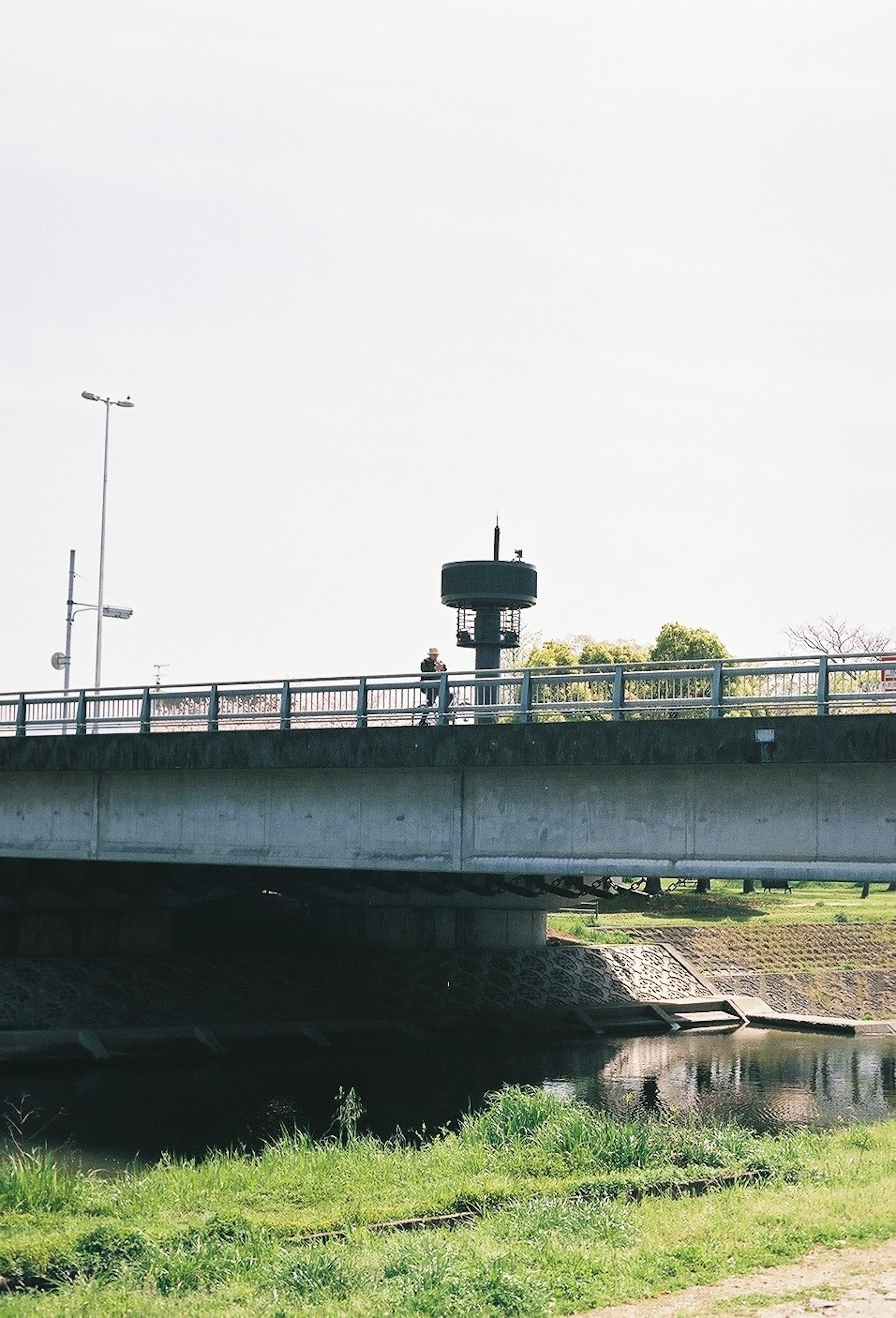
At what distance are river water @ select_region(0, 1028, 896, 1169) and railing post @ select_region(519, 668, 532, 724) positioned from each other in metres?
7.65

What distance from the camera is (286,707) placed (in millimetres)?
30906

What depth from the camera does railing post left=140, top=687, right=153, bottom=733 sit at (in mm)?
33344

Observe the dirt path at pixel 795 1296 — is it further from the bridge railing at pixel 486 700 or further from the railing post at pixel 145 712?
the railing post at pixel 145 712

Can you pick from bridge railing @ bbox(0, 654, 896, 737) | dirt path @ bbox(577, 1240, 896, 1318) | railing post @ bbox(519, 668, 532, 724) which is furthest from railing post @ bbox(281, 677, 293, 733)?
dirt path @ bbox(577, 1240, 896, 1318)

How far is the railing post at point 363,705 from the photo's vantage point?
29297mm

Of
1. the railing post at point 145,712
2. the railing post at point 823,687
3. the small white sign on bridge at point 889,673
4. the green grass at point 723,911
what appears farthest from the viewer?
the green grass at point 723,911

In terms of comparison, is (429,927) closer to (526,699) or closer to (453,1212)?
(526,699)

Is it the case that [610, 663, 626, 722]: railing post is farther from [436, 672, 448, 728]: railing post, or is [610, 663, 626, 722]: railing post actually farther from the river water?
the river water

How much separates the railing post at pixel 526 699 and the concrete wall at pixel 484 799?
2.97 ft

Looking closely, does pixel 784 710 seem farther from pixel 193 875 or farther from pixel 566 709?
pixel 193 875

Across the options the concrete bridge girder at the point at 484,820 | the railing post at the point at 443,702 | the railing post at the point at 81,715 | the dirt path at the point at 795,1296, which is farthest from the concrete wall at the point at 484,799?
the dirt path at the point at 795,1296

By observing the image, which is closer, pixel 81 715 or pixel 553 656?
pixel 81 715

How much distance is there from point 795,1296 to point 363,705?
56.6 feet

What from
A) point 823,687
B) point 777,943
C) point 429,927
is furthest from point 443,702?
point 777,943
